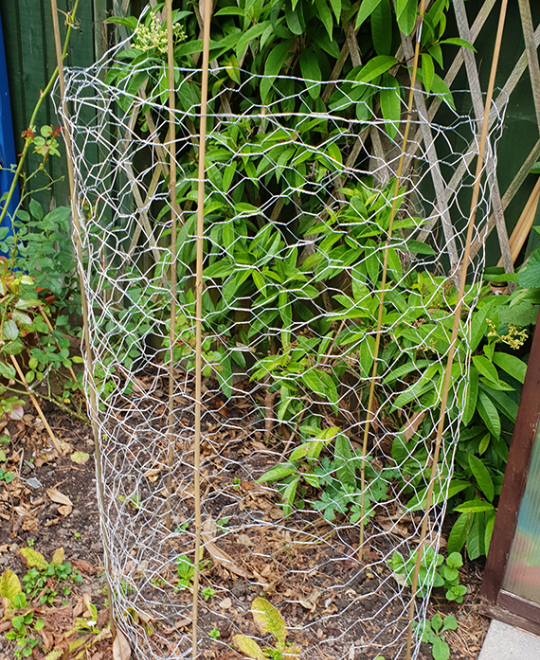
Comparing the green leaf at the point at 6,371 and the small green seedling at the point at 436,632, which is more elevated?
the green leaf at the point at 6,371

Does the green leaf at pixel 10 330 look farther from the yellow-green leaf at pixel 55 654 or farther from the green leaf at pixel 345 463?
the green leaf at pixel 345 463

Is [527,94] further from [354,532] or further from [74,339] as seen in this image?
[74,339]

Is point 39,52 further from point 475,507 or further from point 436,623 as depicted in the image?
point 436,623

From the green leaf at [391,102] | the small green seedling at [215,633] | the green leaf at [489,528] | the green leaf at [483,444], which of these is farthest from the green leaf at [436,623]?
the green leaf at [391,102]

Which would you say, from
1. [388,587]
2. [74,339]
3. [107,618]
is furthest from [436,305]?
[74,339]

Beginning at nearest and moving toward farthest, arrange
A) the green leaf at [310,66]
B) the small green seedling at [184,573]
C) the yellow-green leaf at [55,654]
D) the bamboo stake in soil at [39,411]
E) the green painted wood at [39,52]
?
1. the yellow-green leaf at [55,654]
2. the small green seedling at [184,573]
3. the green leaf at [310,66]
4. the bamboo stake in soil at [39,411]
5. the green painted wood at [39,52]

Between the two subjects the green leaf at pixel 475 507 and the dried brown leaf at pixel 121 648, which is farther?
the green leaf at pixel 475 507

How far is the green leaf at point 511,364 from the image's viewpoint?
1.40m

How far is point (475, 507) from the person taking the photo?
4.82 feet

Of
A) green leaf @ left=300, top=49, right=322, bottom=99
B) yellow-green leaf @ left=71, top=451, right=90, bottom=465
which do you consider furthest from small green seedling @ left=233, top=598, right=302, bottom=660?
green leaf @ left=300, top=49, right=322, bottom=99

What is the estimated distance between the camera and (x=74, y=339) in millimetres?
2109

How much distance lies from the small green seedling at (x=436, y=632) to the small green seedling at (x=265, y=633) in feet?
1.07

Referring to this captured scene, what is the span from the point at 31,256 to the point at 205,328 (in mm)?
632

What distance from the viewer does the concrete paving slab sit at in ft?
4.36
